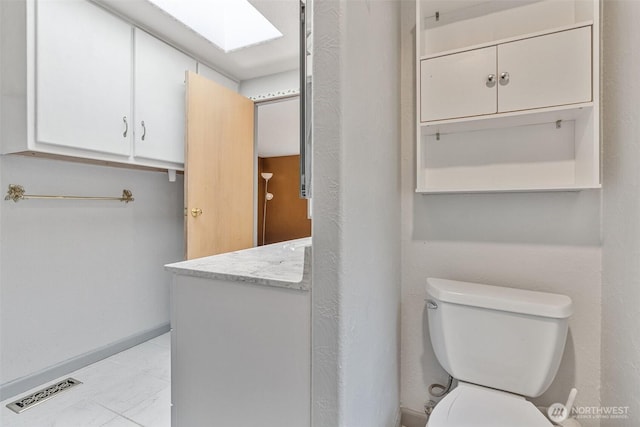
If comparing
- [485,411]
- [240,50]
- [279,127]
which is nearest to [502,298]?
[485,411]

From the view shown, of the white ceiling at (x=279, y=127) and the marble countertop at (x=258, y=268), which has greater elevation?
the white ceiling at (x=279, y=127)

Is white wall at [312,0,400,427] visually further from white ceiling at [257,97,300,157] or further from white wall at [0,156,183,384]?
white wall at [0,156,183,384]

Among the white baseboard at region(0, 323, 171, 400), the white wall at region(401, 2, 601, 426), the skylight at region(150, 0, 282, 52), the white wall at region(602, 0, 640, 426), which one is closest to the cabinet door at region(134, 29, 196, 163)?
the skylight at region(150, 0, 282, 52)

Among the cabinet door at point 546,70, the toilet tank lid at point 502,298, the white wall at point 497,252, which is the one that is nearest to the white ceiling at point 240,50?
the white wall at point 497,252

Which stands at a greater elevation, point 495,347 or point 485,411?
point 495,347

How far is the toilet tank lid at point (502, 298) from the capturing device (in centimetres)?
102

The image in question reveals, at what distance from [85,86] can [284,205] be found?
156 inches

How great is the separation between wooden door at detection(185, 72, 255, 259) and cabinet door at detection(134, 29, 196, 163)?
18cm

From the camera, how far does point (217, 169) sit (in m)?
2.25

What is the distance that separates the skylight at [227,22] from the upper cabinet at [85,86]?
0.31 meters

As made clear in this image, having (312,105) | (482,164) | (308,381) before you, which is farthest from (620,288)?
(312,105)

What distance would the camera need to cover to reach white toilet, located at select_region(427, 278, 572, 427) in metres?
0.97

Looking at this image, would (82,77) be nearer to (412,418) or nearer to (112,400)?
(112,400)

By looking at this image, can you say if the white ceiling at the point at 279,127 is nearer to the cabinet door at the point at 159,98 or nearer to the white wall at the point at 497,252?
the cabinet door at the point at 159,98
